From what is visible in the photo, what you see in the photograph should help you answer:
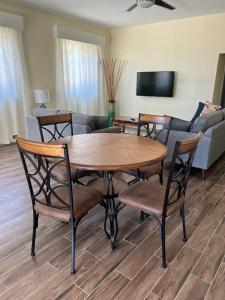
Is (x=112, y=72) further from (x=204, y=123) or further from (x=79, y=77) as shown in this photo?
(x=204, y=123)

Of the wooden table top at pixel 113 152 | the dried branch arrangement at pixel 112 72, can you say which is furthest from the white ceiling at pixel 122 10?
the wooden table top at pixel 113 152

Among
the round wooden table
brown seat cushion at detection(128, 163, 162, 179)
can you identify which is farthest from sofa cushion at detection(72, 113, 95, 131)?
brown seat cushion at detection(128, 163, 162, 179)

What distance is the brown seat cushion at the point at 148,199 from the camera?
163 cm

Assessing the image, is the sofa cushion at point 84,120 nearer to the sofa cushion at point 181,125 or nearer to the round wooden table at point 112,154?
the round wooden table at point 112,154

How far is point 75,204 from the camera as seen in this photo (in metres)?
1.60

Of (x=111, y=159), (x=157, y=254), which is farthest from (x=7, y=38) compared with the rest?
(x=157, y=254)

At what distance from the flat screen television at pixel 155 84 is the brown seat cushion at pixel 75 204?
449cm

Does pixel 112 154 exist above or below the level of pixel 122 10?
below

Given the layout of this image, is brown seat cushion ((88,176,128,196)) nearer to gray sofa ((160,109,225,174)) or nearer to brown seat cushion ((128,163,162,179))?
brown seat cushion ((128,163,162,179))

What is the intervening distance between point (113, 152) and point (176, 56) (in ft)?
14.8

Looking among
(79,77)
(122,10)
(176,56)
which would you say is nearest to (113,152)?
(122,10)

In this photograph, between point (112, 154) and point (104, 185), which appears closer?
point (112, 154)

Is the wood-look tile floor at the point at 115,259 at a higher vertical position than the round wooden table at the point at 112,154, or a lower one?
lower

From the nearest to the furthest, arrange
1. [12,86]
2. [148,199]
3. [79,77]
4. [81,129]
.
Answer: [148,199] → [81,129] → [12,86] → [79,77]
